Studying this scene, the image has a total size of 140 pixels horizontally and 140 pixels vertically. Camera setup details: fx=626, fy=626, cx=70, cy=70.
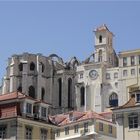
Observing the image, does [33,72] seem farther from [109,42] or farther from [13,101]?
[13,101]

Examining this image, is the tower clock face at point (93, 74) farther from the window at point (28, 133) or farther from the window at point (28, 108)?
the window at point (28, 133)

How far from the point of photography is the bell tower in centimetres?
18676

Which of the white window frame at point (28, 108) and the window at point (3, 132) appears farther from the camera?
Result: the white window frame at point (28, 108)

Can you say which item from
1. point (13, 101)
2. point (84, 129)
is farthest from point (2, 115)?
point (84, 129)

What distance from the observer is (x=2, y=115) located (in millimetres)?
77562

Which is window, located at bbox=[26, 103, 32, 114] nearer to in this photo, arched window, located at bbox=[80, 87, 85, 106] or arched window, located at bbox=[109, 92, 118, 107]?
arched window, located at bbox=[109, 92, 118, 107]

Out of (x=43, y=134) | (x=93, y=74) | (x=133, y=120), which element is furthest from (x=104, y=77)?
(x=133, y=120)

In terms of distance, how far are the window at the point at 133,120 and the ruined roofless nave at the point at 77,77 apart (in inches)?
3689

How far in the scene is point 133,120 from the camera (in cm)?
7400

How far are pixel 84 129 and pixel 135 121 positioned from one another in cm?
4246

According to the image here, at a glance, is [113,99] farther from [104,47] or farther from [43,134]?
[43,134]

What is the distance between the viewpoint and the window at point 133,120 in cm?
7369

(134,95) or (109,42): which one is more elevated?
(109,42)

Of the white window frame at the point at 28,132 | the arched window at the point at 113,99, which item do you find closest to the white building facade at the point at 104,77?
the arched window at the point at 113,99
